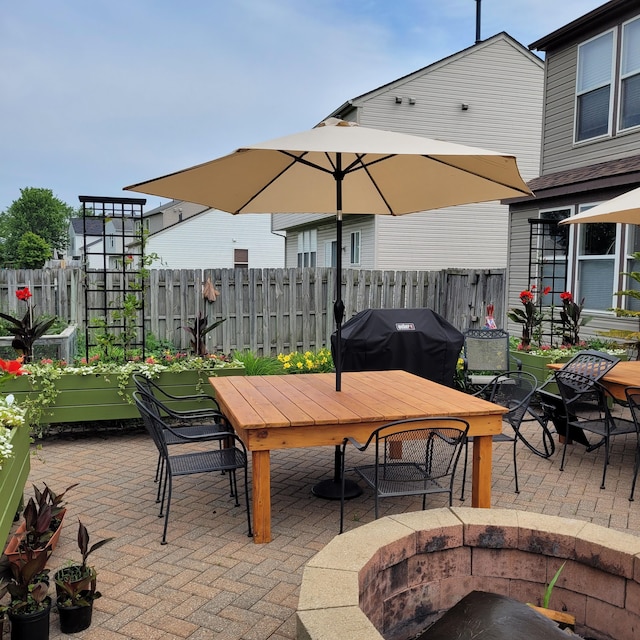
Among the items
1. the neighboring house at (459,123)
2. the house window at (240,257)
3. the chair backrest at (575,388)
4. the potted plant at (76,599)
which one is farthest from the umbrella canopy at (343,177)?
the house window at (240,257)

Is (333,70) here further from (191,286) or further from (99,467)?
(99,467)

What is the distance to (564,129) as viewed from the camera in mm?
10758

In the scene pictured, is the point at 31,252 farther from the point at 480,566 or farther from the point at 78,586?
the point at 480,566

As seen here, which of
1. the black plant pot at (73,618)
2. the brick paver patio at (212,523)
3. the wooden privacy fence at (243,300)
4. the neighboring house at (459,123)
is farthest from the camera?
the neighboring house at (459,123)

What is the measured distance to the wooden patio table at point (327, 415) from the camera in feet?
11.8

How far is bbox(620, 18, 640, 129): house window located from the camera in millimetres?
9281

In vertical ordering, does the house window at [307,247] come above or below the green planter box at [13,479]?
above

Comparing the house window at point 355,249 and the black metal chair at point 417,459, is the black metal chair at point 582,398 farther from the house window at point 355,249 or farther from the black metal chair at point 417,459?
the house window at point 355,249

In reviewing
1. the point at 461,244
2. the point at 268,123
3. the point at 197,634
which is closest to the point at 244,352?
the point at 197,634

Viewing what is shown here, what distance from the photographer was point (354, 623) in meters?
1.81

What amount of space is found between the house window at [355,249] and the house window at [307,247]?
11.0 ft

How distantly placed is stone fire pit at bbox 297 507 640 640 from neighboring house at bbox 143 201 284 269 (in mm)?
26812

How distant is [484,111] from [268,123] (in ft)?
81.7

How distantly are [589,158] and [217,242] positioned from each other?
853 inches
